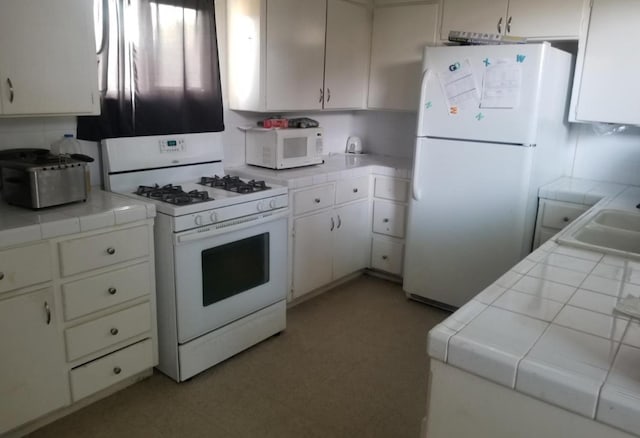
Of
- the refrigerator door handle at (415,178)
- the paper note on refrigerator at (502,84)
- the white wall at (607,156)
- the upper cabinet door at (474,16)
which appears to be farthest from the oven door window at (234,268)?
the white wall at (607,156)

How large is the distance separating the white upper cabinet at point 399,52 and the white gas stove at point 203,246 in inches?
57.5

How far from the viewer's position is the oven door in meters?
2.49

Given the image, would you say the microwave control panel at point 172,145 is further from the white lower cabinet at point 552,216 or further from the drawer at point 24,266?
the white lower cabinet at point 552,216

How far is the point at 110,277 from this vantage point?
7.47 ft

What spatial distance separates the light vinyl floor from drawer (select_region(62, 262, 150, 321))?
0.52m

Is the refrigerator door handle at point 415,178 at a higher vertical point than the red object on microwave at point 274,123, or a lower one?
lower

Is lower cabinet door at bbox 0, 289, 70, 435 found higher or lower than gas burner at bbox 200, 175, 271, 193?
lower

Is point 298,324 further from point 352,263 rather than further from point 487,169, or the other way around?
point 487,169

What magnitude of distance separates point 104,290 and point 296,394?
1044mm

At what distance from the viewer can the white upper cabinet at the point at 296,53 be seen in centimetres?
320

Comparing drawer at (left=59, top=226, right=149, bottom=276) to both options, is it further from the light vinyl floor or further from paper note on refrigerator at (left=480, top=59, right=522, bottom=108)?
paper note on refrigerator at (left=480, top=59, right=522, bottom=108)

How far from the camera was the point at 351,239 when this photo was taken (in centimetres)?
381

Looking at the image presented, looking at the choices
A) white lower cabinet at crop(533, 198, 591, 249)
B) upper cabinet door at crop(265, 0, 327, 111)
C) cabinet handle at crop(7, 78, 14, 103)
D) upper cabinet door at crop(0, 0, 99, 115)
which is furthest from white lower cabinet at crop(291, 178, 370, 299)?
cabinet handle at crop(7, 78, 14, 103)

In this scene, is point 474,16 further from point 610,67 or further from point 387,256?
point 387,256
